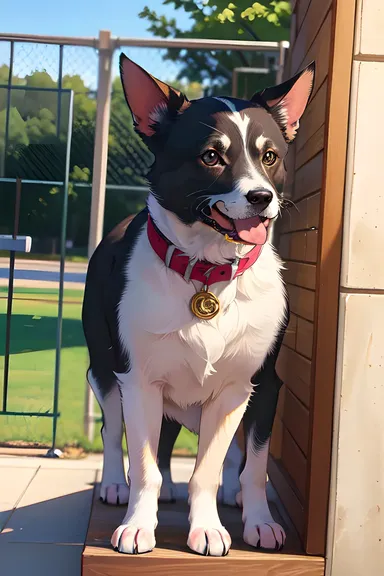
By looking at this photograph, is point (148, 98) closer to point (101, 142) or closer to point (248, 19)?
point (101, 142)

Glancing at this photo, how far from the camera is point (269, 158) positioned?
185 cm

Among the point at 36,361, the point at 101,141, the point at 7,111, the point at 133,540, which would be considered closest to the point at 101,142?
the point at 101,141

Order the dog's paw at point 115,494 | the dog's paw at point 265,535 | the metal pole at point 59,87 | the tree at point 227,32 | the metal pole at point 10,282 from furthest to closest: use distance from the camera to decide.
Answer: the tree at point 227,32
the metal pole at point 59,87
the metal pole at point 10,282
the dog's paw at point 115,494
the dog's paw at point 265,535

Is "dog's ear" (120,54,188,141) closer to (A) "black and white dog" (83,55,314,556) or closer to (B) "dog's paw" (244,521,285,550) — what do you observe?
(A) "black and white dog" (83,55,314,556)

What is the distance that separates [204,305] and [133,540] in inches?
26.9

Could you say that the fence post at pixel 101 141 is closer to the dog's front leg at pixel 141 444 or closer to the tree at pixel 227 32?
the tree at pixel 227 32

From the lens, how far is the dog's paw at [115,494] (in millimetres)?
2336

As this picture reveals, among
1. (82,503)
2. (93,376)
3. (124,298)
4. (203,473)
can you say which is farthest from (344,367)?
(82,503)

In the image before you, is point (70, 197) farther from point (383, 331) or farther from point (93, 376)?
point (383, 331)

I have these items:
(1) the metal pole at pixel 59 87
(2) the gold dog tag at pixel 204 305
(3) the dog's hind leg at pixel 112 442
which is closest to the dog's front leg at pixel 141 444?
(2) the gold dog tag at pixel 204 305

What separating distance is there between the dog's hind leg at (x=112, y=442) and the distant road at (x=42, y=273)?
2.85ft

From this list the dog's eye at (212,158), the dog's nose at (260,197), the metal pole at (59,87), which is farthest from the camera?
the metal pole at (59,87)

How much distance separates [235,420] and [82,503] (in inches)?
36.1

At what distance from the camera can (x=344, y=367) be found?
76.0 inches
